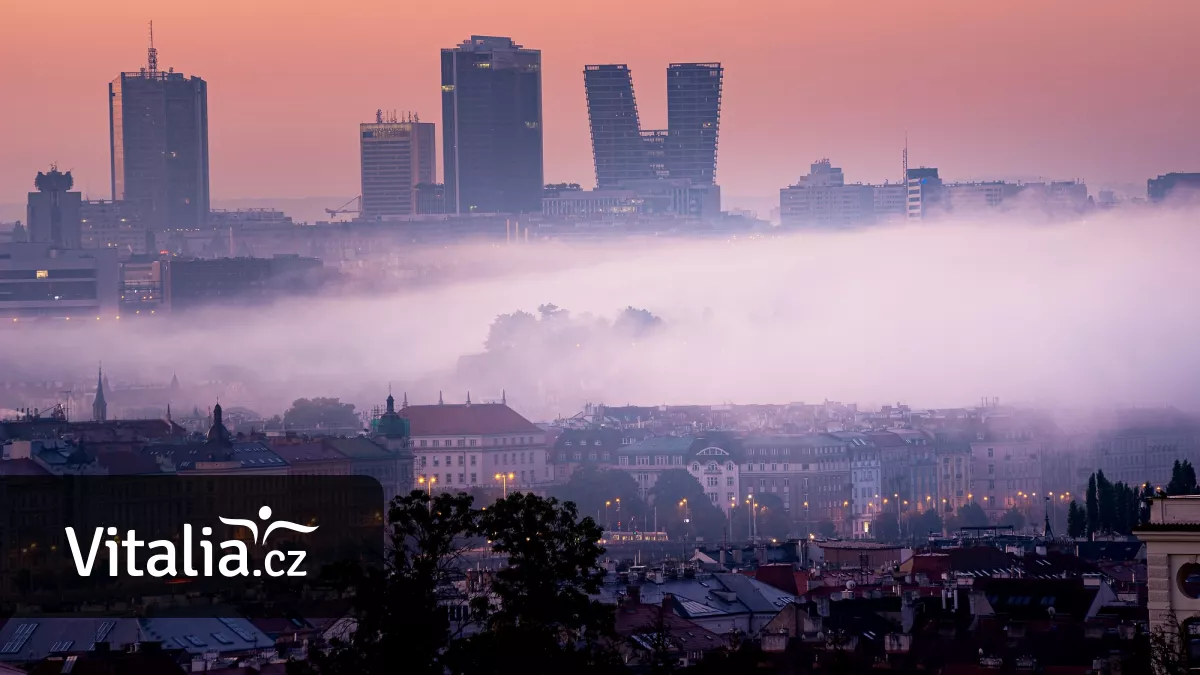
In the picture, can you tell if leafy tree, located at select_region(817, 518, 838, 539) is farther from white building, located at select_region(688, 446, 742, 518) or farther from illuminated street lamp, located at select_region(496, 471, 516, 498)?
illuminated street lamp, located at select_region(496, 471, 516, 498)

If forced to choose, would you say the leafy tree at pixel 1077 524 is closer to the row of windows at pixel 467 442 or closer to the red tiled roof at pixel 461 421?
the row of windows at pixel 467 442

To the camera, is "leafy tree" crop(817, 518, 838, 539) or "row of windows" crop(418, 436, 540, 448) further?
"row of windows" crop(418, 436, 540, 448)

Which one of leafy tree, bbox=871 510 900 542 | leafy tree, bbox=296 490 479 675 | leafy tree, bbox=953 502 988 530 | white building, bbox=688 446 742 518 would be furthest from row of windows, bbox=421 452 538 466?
leafy tree, bbox=296 490 479 675

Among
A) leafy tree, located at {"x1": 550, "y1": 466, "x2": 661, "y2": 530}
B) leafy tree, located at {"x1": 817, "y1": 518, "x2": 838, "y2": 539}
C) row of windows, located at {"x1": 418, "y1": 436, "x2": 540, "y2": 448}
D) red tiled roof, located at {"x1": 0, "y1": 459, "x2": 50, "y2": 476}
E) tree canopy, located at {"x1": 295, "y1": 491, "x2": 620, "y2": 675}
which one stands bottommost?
leafy tree, located at {"x1": 817, "y1": 518, "x2": 838, "y2": 539}

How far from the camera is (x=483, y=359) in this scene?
18962 cm

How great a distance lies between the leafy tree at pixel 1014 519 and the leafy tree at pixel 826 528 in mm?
5789

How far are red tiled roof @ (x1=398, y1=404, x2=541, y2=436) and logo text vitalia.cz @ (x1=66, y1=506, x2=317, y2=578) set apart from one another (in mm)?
62993

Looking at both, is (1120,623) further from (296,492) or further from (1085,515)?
(296,492)

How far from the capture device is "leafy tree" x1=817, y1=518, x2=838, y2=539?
114 meters

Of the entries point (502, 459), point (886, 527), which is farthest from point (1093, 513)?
point (502, 459)

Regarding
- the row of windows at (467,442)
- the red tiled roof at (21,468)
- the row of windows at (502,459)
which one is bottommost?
the row of windows at (502,459)

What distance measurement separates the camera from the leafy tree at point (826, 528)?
114 m

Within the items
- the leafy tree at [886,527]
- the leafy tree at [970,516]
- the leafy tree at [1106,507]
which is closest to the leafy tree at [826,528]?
the leafy tree at [886,527]

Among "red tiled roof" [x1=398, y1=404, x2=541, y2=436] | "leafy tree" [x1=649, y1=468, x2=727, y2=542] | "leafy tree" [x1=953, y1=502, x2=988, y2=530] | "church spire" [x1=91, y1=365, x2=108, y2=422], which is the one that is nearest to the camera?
"leafy tree" [x1=953, y1=502, x2=988, y2=530]
